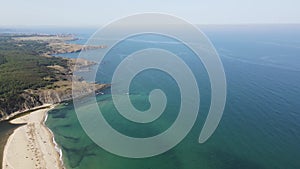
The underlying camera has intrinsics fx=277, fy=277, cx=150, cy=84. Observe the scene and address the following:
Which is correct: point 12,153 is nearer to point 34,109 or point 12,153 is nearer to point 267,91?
point 34,109

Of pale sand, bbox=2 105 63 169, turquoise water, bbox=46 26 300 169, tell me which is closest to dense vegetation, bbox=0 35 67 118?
turquoise water, bbox=46 26 300 169

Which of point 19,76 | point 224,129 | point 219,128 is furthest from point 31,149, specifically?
point 19,76

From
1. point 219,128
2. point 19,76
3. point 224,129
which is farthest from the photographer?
point 19,76

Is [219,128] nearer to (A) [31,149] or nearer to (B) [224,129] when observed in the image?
(B) [224,129]

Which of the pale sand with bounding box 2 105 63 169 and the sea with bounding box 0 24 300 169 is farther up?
the sea with bounding box 0 24 300 169

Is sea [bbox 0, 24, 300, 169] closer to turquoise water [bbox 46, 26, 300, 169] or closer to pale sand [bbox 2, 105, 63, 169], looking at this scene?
turquoise water [bbox 46, 26, 300, 169]

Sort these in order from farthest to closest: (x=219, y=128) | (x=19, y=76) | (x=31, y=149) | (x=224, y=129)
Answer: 1. (x=19, y=76)
2. (x=219, y=128)
3. (x=224, y=129)
4. (x=31, y=149)

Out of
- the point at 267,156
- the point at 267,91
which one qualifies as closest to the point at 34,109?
the point at 267,156

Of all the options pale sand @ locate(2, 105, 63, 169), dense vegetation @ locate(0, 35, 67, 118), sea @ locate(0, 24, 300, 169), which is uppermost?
dense vegetation @ locate(0, 35, 67, 118)
